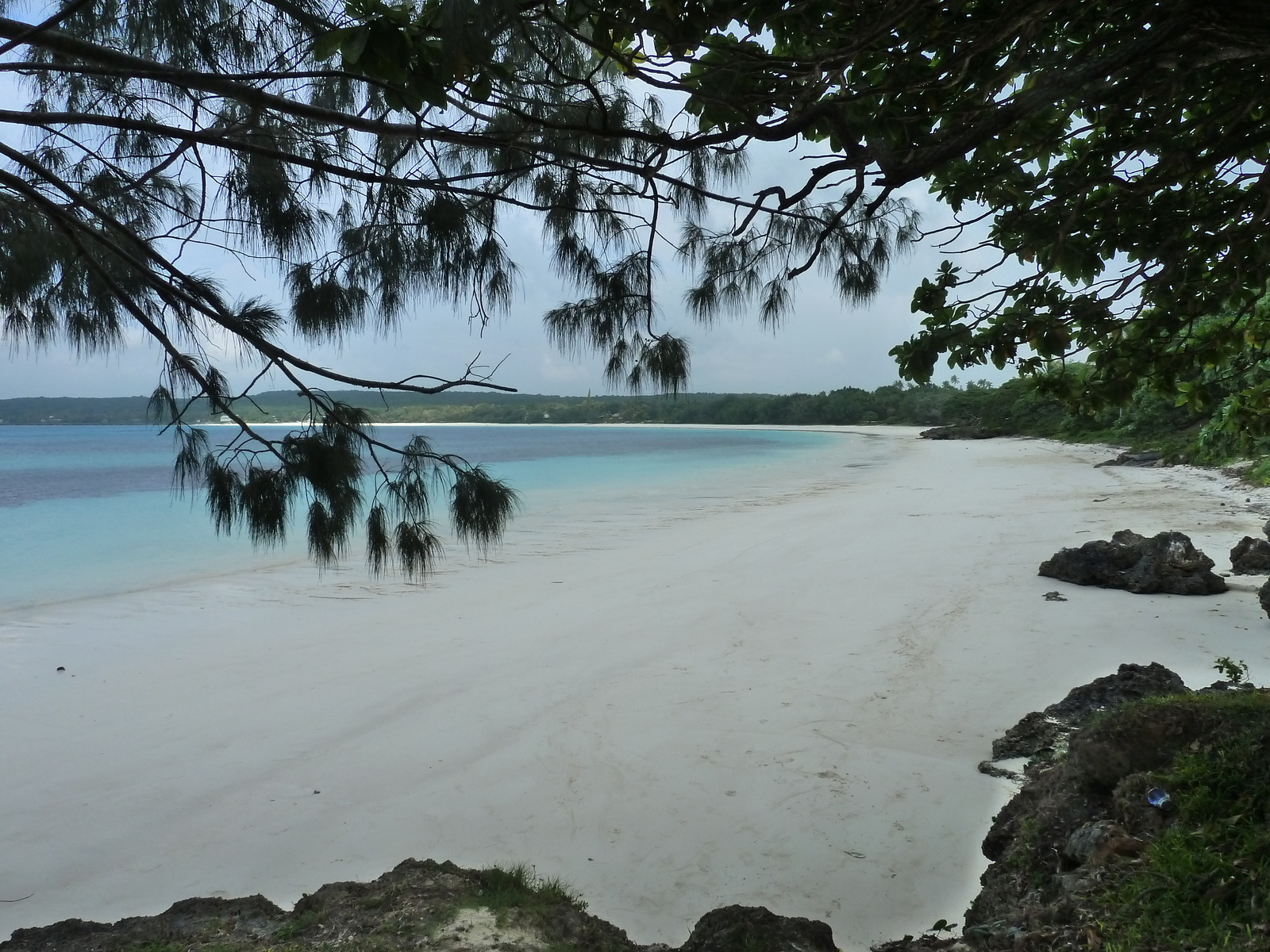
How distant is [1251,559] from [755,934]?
5566 millimetres

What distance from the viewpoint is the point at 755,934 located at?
190 centimetres

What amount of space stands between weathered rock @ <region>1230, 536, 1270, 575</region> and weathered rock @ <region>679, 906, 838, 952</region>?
5282 mm

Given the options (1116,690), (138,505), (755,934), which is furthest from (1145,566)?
(138,505)

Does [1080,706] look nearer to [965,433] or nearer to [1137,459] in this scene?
[1137,459]

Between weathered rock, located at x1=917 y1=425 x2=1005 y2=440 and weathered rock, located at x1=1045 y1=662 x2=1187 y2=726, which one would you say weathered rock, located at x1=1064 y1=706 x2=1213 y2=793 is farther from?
weathered rock, located at x1=917 y1=425 x2=1005 y2=440

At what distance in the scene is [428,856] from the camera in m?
2.90

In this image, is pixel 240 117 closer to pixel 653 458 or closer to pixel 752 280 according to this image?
pixel 752 280

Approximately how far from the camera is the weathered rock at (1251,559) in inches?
223

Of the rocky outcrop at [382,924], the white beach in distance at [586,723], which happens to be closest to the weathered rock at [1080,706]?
the white beach in distance at [586,723]

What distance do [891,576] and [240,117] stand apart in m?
5.78

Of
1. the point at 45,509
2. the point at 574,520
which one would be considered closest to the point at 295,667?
the point at 574,520

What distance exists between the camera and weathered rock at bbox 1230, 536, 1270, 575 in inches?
223

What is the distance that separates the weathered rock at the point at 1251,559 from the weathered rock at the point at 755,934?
208 inches

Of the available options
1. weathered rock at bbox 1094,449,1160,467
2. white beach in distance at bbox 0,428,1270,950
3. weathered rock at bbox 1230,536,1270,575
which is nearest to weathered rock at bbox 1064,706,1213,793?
white beach in distance at bbox 0,428,1270,950
